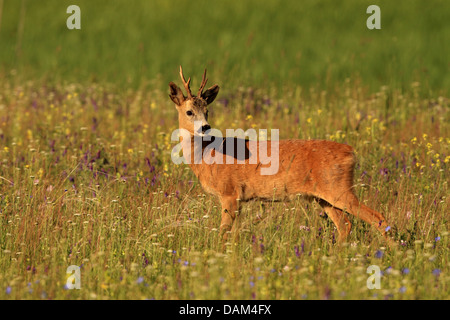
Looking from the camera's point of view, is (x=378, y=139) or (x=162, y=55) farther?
(x=162, y=55)

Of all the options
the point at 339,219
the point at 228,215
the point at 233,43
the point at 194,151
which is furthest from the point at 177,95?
the point at 233,43

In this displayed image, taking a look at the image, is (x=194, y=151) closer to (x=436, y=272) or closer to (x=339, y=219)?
(x=339, y=219)

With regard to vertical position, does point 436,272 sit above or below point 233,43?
below

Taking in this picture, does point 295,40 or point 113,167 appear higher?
point 295,40

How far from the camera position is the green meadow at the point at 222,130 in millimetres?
5047

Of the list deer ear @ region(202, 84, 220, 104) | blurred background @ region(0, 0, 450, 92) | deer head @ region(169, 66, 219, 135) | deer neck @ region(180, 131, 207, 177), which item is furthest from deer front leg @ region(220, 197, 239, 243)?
blurred background @ region(0, 0, 450, 92)

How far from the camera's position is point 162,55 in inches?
605

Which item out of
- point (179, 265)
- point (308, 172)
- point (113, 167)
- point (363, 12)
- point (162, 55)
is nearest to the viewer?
point (179, 265)

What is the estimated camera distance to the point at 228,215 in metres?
6.43

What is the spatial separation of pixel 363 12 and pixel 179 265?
46.5 ft

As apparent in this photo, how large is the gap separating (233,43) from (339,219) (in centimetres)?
954

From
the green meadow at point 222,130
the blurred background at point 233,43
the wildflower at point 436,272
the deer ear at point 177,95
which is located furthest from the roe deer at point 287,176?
the blurred background at point 233,43
